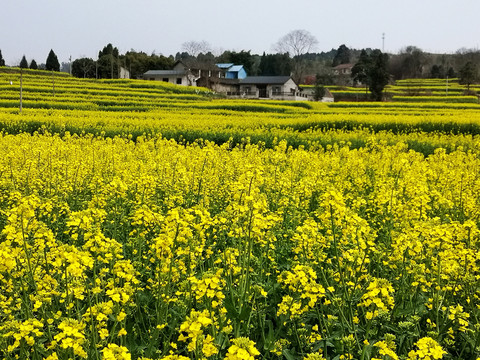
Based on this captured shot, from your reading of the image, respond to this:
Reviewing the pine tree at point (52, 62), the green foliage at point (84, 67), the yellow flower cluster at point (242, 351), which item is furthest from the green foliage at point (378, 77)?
the pine tree at point (52, 62)

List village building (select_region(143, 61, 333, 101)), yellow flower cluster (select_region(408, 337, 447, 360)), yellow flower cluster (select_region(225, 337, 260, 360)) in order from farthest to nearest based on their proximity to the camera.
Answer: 1. village building (select_region(143, 61, 333, 101))
2. yellow flower cluster (select_region(408, 337, 447, 360))
3. yellow flower cluster (select_region(225, 337, 260, 360))

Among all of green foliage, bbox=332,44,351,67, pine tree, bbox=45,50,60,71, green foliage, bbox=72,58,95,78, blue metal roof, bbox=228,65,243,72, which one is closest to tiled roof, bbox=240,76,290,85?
blue metal roof, bbox=228,65,243,72

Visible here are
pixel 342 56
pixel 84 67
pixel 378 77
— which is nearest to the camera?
pixel 378 77

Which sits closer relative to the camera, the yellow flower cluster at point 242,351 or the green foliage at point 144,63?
the yellow flower cluster at point 242,351

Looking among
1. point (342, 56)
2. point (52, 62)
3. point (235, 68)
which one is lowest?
point (235, 68)

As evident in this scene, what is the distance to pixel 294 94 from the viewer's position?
65.6 m

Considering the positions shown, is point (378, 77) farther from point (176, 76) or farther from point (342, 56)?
point (342, 56)

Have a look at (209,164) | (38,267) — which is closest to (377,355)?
(38,267)

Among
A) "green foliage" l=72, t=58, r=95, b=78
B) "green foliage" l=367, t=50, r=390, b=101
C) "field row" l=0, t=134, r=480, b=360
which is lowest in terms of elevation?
"field row" l=0, t=134, r=480, b=360

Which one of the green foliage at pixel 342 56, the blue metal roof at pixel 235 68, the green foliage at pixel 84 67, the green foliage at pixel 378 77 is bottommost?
the green foliage at pixel 378 77

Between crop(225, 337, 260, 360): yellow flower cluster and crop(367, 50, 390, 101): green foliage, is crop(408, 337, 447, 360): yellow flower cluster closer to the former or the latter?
crop(225, 337, 260, 360): yellow flower cluster

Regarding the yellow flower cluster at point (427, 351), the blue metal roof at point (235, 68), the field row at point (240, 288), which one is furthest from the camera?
the blue metal roof at point (235, 68)

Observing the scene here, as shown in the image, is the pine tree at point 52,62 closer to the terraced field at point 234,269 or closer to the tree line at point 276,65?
the tree line at point 276,65

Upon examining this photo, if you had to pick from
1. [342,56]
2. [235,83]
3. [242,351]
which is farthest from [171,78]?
[342,56]
